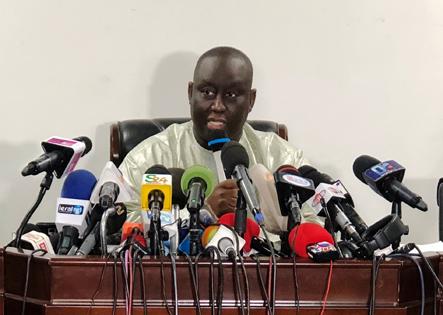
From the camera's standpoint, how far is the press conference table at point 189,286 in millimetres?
1315

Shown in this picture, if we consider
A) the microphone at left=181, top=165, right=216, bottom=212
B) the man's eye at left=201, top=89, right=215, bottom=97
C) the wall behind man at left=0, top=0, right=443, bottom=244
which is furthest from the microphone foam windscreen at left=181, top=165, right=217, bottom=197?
the wall behind man at left=0, top=0, right=443, bottom=244

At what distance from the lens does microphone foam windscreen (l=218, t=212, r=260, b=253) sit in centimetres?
148

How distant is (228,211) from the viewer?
1.69 metres

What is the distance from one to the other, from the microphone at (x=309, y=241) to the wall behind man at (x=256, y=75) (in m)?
1.57

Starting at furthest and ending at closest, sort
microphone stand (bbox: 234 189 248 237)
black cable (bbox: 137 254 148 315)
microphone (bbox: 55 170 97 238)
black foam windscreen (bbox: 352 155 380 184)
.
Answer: black foam windscreen (bbox: 352 155 380 184) < microphone (bbox: 55 170 97 238) < microphone stand (bbox: 234 189 248 237) < black cable (bbox: 137 254 148 315)

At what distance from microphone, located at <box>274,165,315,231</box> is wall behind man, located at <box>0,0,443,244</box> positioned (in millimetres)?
1523

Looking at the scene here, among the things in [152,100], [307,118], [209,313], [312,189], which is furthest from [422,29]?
[209,313]

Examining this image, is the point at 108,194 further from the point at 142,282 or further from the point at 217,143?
the point at 217,143

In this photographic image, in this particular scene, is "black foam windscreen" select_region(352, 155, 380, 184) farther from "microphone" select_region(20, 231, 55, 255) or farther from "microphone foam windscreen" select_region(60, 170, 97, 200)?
"microphone" select_region(20, 231, 55, 255)

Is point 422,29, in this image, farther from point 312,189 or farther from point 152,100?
point 312,189

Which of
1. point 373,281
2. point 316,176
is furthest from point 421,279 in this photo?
point 316,176

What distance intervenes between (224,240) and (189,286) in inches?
4.3

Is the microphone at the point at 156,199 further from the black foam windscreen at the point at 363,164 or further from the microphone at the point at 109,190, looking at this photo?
the black foam windscreen at the point at 363,164

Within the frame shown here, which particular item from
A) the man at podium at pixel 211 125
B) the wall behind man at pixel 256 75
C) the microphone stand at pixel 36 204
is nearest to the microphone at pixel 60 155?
the microphone stand at pixel 36 204
